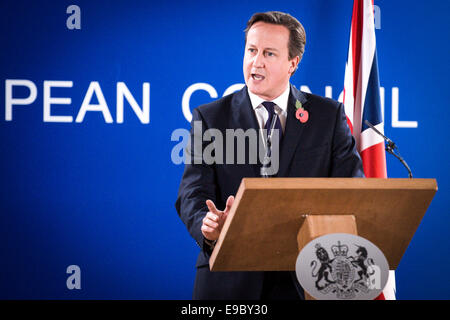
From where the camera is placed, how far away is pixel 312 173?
7.14 feet

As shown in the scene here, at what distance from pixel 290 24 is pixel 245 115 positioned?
0.48 meters

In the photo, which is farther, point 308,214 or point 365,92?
point 365,92

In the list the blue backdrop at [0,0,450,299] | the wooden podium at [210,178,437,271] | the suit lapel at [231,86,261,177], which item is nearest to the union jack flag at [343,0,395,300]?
the blue backdrop at [0,0,450,299]

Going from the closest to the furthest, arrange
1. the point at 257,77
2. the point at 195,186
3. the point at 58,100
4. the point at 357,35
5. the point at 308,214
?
1. the point at 308,214
2. the point at 195,186
3. the point at 257,77
4. the point at 357,35
5. the point at 58,100

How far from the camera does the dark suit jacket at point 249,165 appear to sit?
6.81 ft

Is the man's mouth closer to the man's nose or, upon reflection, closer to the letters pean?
the man's nose

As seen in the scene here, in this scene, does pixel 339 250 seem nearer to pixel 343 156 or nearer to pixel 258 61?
pixel 343 156

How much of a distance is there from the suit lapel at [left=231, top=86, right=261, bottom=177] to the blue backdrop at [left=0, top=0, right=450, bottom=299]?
124 cm

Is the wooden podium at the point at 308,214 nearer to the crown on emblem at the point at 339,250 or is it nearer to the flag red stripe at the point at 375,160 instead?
the crown on emblem at the point at 339,250

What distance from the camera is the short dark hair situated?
7.83 feet

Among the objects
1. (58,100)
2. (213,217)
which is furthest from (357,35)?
(213,217)

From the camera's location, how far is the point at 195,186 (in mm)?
2145
